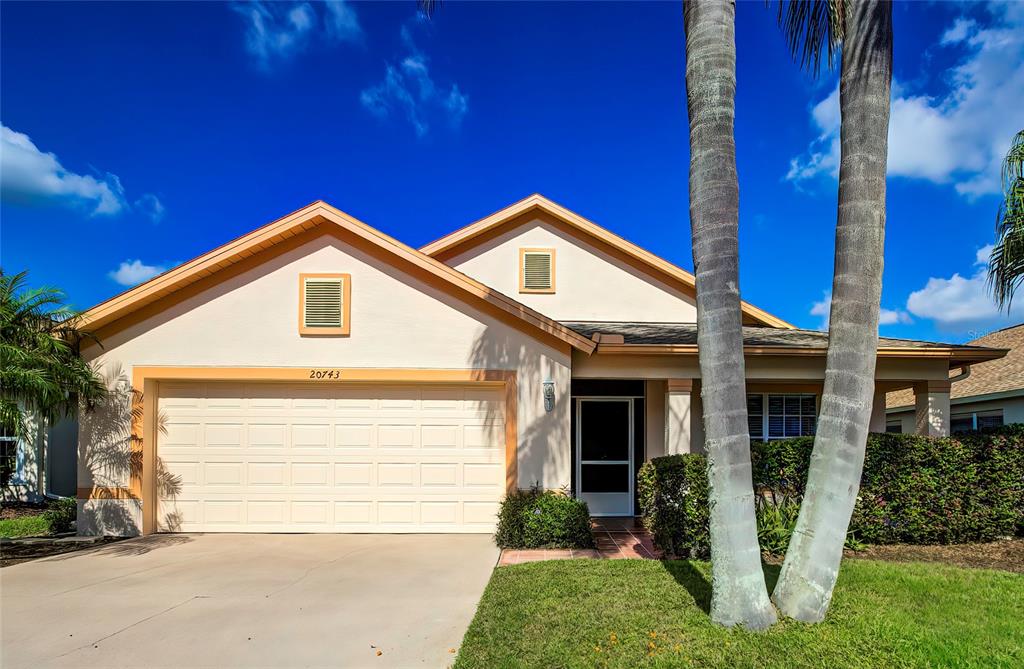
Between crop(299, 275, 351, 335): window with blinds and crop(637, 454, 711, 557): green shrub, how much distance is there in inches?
219

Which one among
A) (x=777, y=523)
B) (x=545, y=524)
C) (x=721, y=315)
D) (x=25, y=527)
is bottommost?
(x=25, y=527)

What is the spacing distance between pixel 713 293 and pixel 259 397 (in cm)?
787

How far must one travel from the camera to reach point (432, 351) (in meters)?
9.03

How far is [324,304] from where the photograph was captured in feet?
29.7

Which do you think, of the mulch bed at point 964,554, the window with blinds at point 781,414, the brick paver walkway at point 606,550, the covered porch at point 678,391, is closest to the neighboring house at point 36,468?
the brick paver walkway at point 606,550

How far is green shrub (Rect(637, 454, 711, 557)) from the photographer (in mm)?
6809

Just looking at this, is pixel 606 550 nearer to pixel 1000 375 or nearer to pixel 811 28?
pixel 811 28

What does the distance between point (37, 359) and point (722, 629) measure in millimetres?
9170

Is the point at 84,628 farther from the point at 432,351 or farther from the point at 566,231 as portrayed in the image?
the point at 566,231

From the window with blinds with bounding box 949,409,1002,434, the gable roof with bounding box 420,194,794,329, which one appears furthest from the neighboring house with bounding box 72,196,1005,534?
the window with blinds with bounding box 949,409,1002,434

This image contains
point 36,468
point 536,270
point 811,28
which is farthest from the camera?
point 536,270

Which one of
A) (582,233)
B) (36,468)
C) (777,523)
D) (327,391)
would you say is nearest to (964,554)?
(777,523)

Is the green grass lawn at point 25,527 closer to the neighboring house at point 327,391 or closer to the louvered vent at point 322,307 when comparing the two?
the neighboring house at point 327,391

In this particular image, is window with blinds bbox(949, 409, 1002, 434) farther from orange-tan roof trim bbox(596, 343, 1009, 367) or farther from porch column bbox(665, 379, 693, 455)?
porch column bbox(665, 379, 693, 455)
